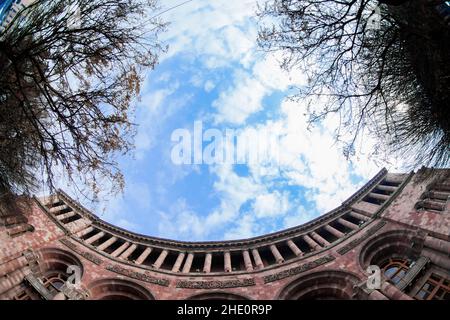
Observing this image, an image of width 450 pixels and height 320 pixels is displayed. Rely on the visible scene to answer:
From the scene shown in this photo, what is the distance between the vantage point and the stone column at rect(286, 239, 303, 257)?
2196 cm

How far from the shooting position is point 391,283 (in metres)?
15.9

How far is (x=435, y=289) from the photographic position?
1484cm

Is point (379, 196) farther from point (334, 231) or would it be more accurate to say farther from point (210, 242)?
point (210, 242)

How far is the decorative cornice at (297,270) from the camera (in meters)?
19.4

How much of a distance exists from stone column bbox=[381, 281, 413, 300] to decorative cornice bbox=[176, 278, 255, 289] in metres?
7.18

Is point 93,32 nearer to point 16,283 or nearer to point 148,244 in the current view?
point 16,283

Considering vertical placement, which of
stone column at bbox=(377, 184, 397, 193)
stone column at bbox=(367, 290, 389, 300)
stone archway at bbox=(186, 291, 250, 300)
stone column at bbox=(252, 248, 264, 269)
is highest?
stone column at bbox=(377, 184, 397, 193)

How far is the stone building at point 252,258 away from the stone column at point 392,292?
4cm

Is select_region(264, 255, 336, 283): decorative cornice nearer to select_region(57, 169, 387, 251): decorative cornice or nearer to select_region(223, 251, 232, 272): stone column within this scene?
select_region(223, 251, 232, 272): stone column

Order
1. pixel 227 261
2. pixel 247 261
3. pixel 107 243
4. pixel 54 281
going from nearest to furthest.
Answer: pixel 54 281, pixel 247 261, pixel 227 261, pixel 107 243

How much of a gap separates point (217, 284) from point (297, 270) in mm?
4930

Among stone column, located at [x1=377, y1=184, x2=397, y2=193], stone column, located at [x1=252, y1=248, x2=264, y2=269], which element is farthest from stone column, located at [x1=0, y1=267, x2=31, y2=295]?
stone column, located at [x1=377, y1=184, x2=397, y2=193]

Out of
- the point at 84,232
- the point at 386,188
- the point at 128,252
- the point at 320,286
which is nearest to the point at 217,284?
the point at 320,286

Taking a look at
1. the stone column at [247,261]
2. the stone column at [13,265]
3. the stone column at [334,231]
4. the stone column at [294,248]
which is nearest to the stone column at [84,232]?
the stone column at [13,265]
